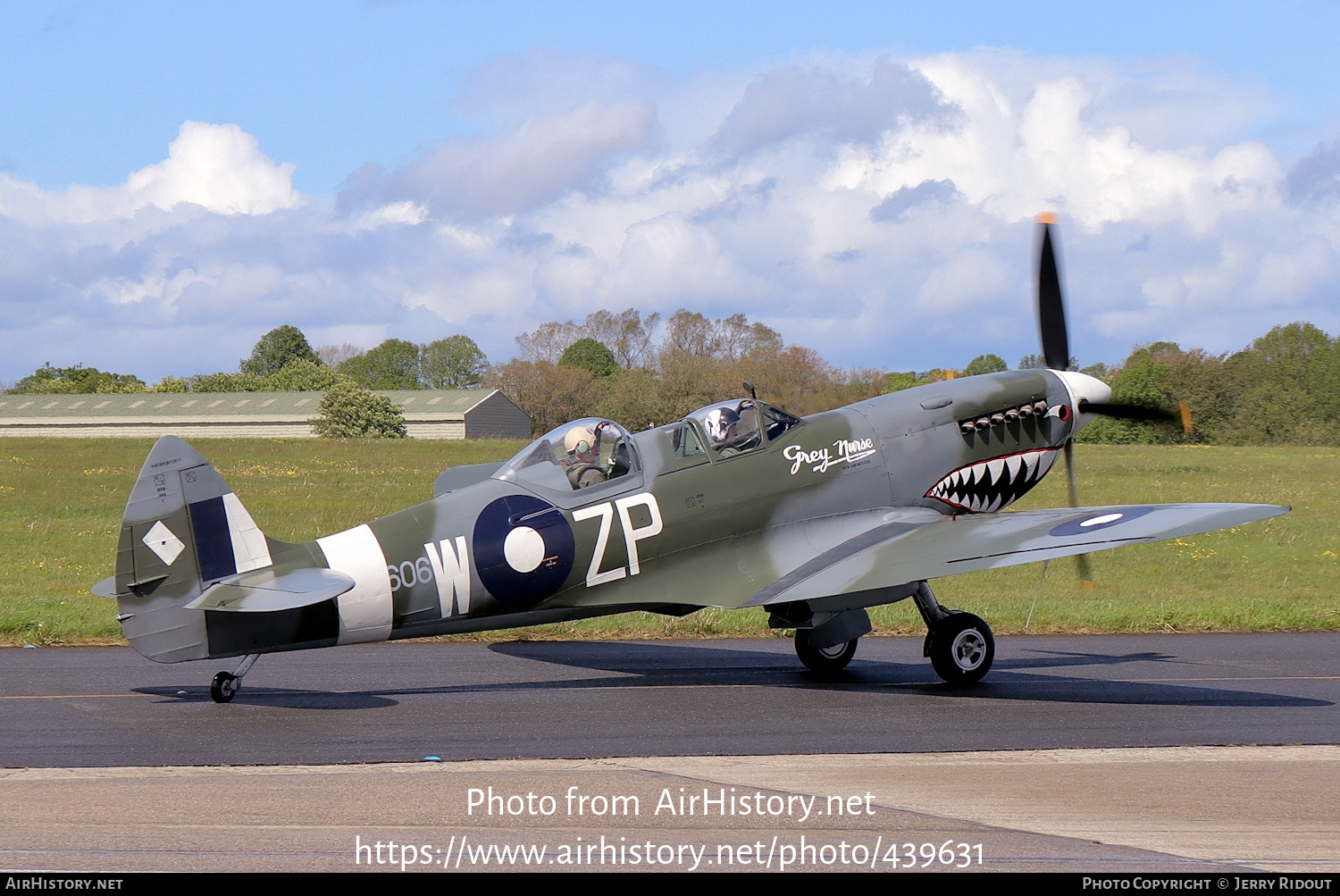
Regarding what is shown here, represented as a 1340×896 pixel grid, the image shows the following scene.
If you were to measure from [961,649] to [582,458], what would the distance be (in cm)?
410

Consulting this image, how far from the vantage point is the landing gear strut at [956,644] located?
1149 cm

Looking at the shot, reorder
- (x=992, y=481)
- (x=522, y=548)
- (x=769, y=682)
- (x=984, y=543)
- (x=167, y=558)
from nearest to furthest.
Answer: (x=167, y=558)
(x=522, y=548)
(x=984, y=543)
(x=769, y=682)
(x=992, y=481)

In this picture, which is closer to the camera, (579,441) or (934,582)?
(579,441)

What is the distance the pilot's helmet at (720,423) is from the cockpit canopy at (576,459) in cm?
88

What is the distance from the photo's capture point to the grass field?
1606cm

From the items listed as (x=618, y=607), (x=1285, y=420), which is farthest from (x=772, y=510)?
(x=1285, y=420)

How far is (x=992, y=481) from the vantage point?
13.3 m

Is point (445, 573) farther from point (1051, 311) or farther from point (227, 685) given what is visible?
point (1051, 311)

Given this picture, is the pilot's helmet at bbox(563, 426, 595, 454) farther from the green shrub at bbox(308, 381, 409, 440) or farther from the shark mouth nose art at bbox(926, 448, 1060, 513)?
the green shrub at bbox(308, 381, 409, 440)

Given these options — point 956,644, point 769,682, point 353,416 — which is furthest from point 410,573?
point 353,416

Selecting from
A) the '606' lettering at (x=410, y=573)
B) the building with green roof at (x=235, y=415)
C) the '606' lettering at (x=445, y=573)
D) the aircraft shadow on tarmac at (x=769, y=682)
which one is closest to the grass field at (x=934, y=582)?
the aircraft shadow on tarmac at (x=769, y=682)

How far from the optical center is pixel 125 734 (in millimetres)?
9008

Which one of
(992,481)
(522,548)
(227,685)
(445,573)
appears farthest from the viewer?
(992,481)

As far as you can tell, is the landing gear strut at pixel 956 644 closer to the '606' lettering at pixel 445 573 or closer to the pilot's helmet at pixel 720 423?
the pilot's helmet at pixel 720 423
